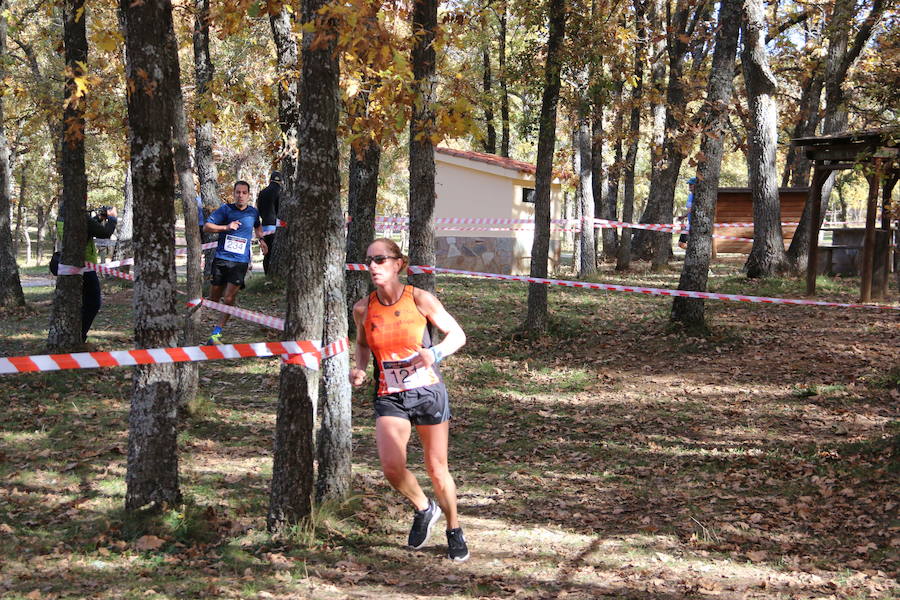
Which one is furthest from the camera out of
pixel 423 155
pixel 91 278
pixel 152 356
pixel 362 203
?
pixel 362 203

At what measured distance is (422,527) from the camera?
223 inches

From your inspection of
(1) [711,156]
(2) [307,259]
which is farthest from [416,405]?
(1) [711,156]

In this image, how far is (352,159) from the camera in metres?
11.3

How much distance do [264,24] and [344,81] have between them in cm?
1774

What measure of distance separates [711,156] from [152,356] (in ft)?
28.3

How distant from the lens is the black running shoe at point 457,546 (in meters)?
5.53

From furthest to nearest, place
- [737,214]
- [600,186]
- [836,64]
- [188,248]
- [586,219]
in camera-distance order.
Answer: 1. [600,186]
2. [737,214]
3. [586,219]
4. [836,64]
5. [188,248]

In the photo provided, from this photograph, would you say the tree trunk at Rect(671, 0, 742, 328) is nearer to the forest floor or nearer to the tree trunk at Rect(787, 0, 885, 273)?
the forest floor

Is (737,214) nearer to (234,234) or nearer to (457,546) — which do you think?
(234,234)

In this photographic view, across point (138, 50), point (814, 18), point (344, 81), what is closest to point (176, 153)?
point (344, 81)

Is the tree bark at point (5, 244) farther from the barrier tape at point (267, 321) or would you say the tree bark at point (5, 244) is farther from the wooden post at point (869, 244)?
the wooden post at point (869, 244)

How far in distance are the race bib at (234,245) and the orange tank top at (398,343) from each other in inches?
237

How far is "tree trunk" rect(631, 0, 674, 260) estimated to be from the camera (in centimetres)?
1889

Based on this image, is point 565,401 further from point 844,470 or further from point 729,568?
point 729,568
